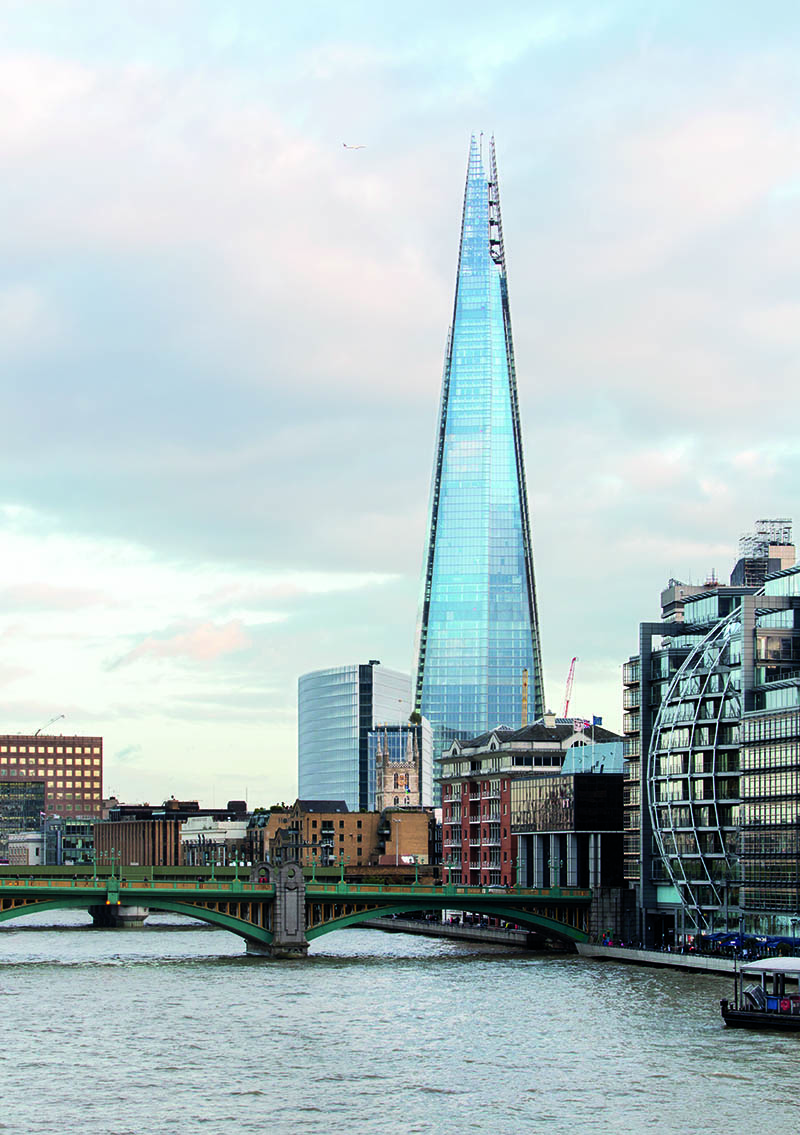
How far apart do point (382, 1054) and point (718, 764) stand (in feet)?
200

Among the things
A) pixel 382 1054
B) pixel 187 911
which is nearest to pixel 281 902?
pixel 187 911

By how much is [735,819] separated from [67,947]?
7261 cm

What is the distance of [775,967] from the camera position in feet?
361

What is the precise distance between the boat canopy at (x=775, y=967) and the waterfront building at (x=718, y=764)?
28492mm

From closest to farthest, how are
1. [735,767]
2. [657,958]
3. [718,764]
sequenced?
[657,958] → [735,767] → [718,764]

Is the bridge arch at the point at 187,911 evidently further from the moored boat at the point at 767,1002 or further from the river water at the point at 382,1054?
the moored boat at the point at 767,1002

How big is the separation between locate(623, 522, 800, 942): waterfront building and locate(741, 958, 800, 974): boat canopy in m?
28.5

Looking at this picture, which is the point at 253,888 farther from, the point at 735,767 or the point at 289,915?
the point at 735,767

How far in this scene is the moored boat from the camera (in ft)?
350

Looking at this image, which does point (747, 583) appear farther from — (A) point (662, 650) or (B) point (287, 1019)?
(B) point (287, 1019)

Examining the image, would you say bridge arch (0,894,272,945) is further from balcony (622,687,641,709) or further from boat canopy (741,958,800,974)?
boat canopy (741,958,800,974)

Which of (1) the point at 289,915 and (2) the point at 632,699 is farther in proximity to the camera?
(2) the point at 632,699

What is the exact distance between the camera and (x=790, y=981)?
120m

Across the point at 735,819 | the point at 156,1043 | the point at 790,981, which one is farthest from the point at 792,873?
the point at 156,1043
